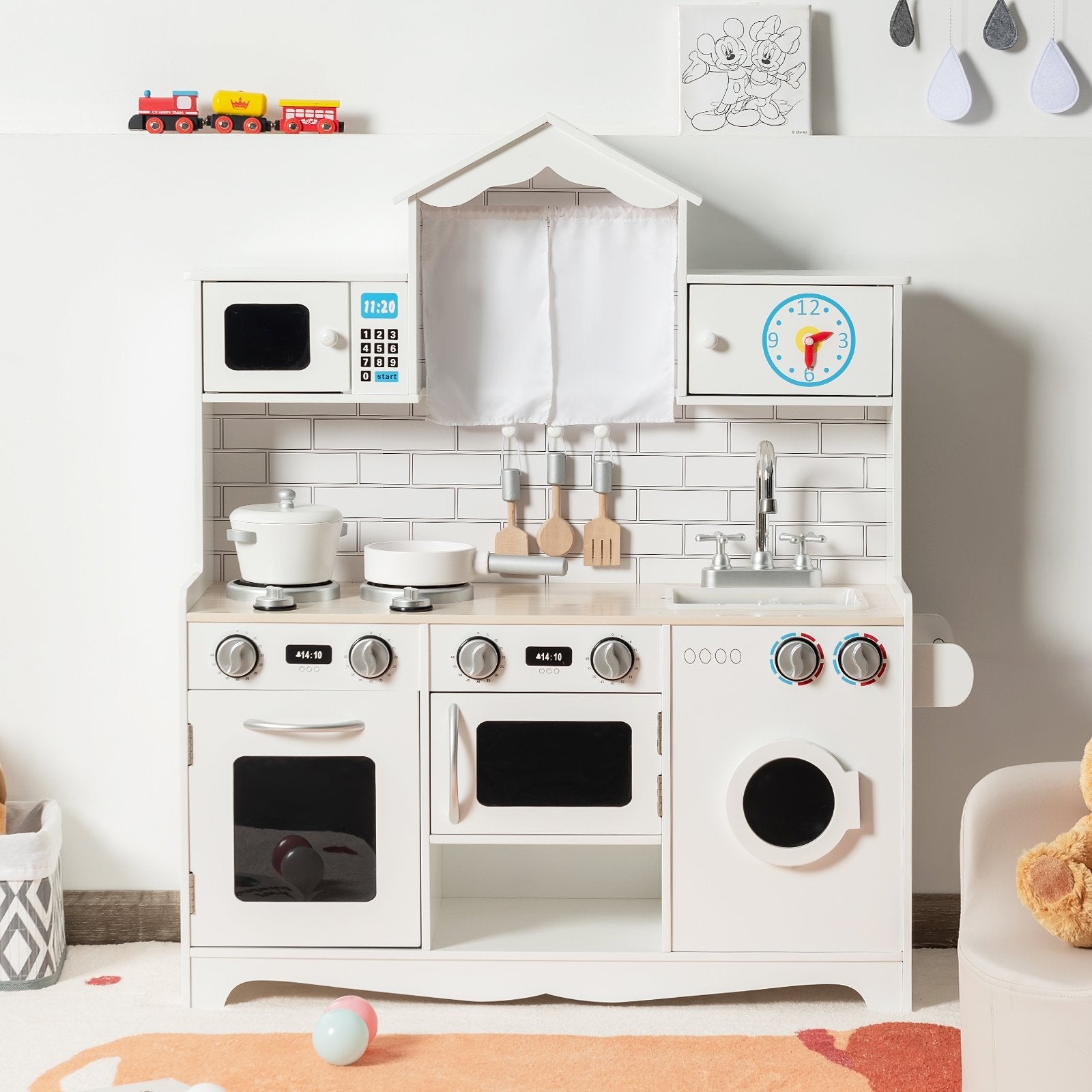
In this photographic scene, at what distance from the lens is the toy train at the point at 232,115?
9.45ft

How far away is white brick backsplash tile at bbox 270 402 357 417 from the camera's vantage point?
9.71 feet

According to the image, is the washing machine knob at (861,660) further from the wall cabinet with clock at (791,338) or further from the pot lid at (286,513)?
the pot lid at (286,513)

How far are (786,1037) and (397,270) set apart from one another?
1.91 metres

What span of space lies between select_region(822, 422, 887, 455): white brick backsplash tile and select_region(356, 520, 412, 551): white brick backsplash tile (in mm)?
1044

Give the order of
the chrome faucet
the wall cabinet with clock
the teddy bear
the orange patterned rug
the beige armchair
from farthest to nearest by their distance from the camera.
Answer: the chrome faucet → the wall cabinet with clock → the orange patterned rug → the teddy bear → the beige armchair

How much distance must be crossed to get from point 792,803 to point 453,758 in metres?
0.72

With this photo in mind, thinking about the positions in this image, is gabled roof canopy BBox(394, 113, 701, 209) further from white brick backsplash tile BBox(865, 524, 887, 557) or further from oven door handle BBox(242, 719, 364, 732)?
oven door handle BBox(242, 719, 364, 732)

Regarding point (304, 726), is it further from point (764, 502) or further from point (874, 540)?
point (874, 540)

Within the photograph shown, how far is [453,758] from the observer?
8.39 ft

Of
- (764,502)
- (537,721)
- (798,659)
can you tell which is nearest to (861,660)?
(798,659)

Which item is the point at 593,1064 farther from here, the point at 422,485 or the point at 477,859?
the point at 422,485

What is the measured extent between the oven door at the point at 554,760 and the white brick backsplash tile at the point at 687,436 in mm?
693

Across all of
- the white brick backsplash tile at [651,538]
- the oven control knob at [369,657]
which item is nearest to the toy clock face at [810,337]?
the white brick backsplash tile at [651,538]

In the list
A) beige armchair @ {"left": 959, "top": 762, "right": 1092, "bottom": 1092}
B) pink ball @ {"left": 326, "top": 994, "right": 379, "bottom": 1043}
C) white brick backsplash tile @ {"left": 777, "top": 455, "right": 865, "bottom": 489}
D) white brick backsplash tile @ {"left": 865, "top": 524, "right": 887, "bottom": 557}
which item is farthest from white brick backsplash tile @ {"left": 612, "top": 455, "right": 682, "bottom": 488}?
pink ball @ {"left": 326, "top": 994, "right": 379, "bottom": 1043}
